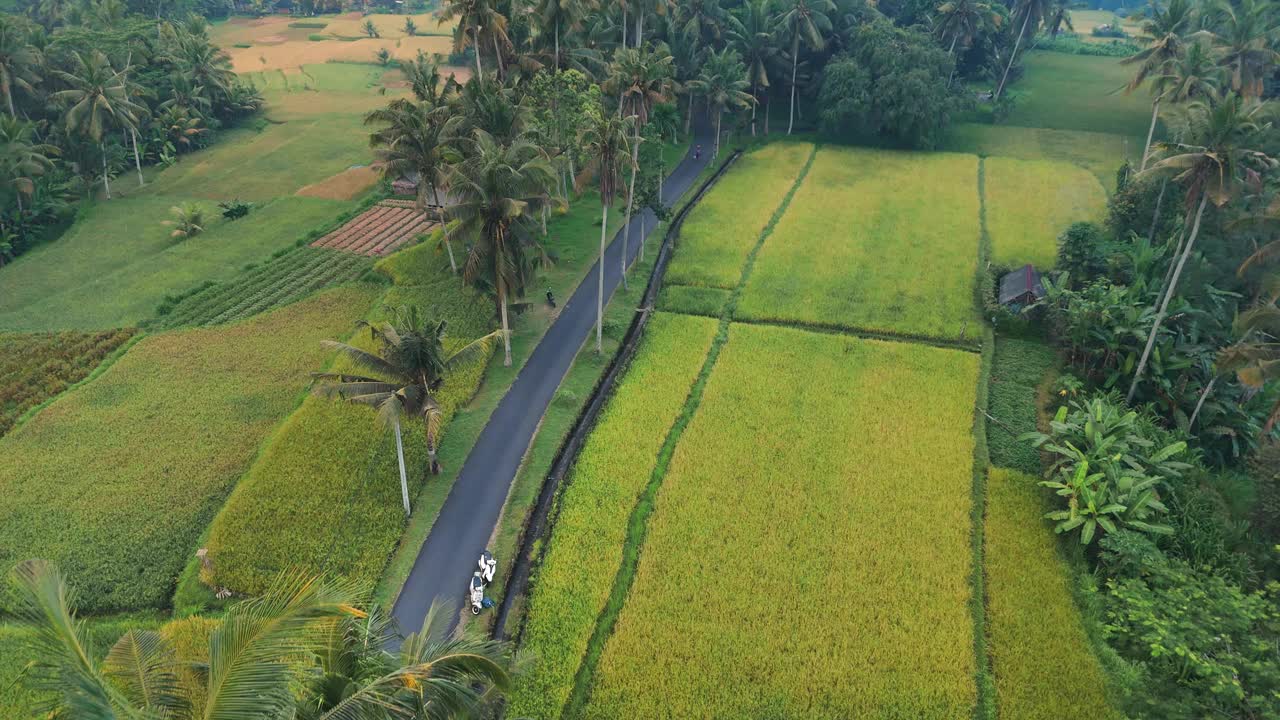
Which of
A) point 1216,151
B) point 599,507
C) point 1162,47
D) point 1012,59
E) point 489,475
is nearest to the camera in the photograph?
point 1216,151

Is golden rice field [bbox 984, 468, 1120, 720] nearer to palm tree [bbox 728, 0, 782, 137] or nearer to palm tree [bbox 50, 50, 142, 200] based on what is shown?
palm tree [bbox 728, 0, 782, 137]

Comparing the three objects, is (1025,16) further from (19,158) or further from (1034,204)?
(19,158)

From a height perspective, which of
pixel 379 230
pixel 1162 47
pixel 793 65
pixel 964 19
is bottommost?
pixel 379 230

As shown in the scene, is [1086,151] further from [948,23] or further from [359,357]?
[359,357]

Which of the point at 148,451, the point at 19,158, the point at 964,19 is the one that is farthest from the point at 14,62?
the point at 964,19

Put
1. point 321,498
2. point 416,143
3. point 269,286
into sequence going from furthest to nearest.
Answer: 1. point 269,286
2. point 416,143
3. point 321,498

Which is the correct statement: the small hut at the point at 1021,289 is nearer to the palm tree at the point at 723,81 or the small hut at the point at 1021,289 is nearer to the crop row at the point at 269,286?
the palm tree at the point at 723,81

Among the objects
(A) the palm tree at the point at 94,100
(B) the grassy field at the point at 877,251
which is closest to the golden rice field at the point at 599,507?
(B) the grassy field at the point at 877,251

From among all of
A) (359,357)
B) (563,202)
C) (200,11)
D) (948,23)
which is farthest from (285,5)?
(359,357)
